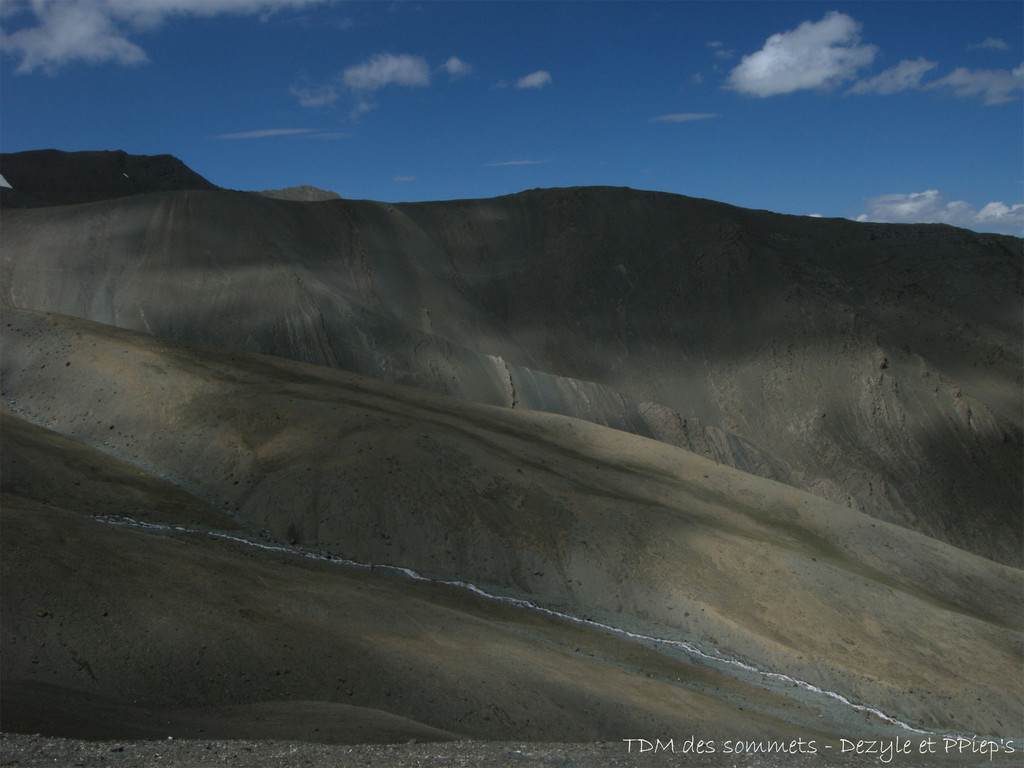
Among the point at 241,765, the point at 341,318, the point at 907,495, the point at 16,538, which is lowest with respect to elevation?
the point at 907,495

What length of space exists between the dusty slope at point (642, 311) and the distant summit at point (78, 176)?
97.1 feet

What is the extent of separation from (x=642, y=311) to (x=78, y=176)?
4937 cm

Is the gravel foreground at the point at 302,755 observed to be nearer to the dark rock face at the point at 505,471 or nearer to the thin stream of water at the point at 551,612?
the dark rock face at the point at 505,471

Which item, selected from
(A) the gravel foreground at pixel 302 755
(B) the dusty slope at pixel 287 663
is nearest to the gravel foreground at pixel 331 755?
(A) the gravel foreground at pixel 302 755

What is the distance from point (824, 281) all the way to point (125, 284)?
125 ft

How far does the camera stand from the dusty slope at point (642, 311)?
41500mm

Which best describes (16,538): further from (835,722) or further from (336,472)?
(835,722)

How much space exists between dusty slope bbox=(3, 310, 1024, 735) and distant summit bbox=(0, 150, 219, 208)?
5025 centimetres

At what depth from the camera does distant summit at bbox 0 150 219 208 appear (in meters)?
72.7

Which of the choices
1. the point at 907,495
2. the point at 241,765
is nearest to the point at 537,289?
the point at 907,495

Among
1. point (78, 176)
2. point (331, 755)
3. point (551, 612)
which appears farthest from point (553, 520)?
point (78, 176)

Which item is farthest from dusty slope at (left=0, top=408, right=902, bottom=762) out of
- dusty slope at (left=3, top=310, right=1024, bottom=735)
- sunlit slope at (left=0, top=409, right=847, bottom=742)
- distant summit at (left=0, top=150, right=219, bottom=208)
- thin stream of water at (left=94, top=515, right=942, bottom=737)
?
distant summit at (left=0, top=150, right=219, bottom=208)

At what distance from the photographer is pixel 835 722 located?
1683cm

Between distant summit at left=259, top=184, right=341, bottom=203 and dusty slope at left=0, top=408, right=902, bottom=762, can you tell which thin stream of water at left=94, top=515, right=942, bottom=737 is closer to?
dusty slope at left=0, top=408, right=902, bottom=762
